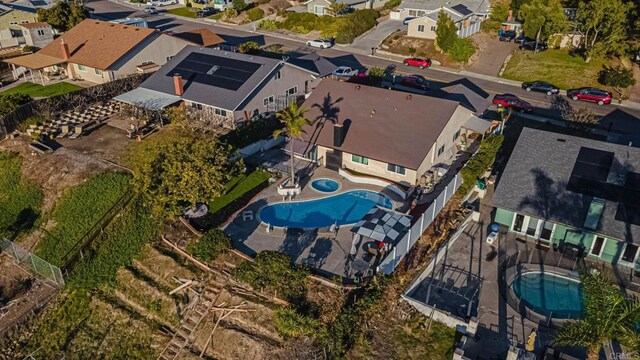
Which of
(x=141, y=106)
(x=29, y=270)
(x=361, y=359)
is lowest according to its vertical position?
(x=29, y=270)

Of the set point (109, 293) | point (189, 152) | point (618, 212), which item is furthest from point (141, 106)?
point (618, 212)

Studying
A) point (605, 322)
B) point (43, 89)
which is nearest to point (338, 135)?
point (605, 322)

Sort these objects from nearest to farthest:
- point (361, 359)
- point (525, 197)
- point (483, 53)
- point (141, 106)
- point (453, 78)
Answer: point (361, 359)
point (525, 197)
point (141, 106)
point (453, 78)
point (483, 53)

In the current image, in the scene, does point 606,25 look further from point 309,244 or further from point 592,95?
point 309,244

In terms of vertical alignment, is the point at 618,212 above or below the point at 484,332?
above

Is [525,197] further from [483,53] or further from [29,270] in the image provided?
[483,53]

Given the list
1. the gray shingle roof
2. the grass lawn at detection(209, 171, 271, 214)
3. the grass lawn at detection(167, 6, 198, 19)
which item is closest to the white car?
the grass lawn at detection(167, 6, 198, 19)
